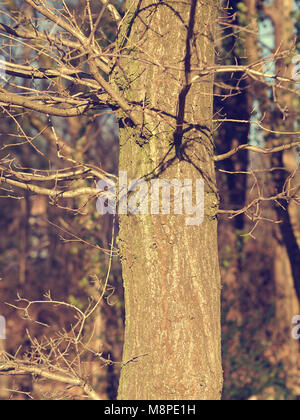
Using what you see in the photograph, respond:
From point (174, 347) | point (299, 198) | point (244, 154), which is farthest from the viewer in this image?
point (244, 154)

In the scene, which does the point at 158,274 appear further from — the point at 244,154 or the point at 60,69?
the point at 244,154

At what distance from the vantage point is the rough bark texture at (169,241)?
342 centimetres

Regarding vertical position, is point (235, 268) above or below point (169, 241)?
above

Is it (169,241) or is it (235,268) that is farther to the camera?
(235,268)

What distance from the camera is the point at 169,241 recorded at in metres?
3.47

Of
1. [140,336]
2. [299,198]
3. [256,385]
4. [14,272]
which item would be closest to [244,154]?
[256,385]

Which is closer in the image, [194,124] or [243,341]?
[194,124]

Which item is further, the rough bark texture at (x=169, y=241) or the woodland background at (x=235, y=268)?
the woodland background at (x=235, y=268)

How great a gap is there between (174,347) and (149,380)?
30 centimetres

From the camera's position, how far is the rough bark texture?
342cm

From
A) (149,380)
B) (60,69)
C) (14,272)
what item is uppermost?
(14,272)

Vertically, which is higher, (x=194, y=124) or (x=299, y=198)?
(x=194, y=124)

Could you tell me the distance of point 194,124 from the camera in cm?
362

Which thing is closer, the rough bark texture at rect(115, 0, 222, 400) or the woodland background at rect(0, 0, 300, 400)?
the rough bark texture at rect(115, 0, 222, 400)
